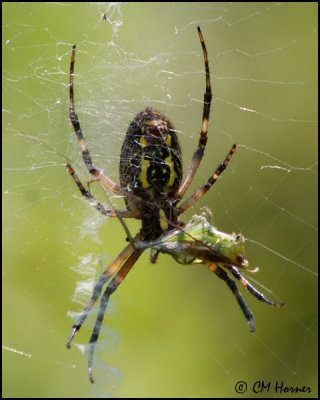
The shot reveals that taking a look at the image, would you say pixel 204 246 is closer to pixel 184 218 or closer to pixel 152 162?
pixel 152 162

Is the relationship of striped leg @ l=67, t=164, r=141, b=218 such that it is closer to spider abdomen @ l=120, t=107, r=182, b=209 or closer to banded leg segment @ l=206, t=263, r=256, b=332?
spider abdomen @ l=120, t=107, r=182, b=209

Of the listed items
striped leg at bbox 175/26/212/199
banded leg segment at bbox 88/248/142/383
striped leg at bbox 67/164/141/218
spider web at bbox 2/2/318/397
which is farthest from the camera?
spider web at bbox 2/2/318/397

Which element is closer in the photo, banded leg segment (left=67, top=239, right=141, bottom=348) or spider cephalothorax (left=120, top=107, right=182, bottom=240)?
spider cephalothorax (left=120, top=107, right=182, bottom=240)

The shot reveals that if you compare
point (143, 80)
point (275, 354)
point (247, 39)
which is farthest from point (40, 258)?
point (247, 39)

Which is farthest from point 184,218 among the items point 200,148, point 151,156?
point 151,156

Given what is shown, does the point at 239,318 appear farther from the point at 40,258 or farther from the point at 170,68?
the point at 170,68

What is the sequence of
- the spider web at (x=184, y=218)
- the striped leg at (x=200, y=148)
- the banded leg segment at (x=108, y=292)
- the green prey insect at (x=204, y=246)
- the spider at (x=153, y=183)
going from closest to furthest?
the green prey insect at (x=204, y=246) < the spider at (x=153, y=183) < the striped leg at (x=200, y=148) < the banded leg segment at (x=108, y=292) < the spider web at (x=184, y=218)

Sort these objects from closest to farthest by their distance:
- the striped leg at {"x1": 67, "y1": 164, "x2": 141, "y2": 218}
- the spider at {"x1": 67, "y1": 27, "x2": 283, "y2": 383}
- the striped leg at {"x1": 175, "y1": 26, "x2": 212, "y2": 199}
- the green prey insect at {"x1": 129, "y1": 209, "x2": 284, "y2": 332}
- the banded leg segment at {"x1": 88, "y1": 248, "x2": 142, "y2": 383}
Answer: the green prey insect at {"x1": 129, "y1": 209, "x2": 284, "y2": 332}
the spider at {"x1": 67, "y1": 27, "x2": 283, "y2": 383}
the striped leg at {"x1": 67, "y1": 164, "x2": 141, "y2": 218}
the striped leg at {"x1": 175, "y1": 26, "x2": 212, "y2": 199}
the banded leg segment at {"x1": 88, "y1": 248, "x2": 142, "y2": 383}

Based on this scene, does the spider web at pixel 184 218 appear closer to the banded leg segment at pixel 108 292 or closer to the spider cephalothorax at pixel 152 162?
the banded leg segment at pixel 108 292

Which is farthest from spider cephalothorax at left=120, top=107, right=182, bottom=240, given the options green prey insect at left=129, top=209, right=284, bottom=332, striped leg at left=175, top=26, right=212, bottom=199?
green prey insect at left=129, top=209, right=284, bottom=332

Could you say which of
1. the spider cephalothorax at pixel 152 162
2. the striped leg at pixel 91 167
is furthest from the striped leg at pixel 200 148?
the striped leg at pixel 91 167
